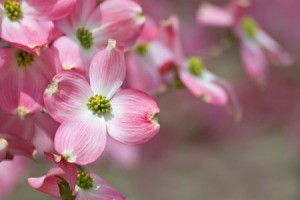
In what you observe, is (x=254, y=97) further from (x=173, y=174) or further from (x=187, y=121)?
(x=173, y=174)

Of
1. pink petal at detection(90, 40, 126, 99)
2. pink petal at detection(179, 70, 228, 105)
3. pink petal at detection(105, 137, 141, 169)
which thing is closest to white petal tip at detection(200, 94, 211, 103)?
pink petal at detection(179, 70, 228, 105)

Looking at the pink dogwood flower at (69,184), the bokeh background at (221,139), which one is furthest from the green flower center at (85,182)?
the bokeh background at (221,139)

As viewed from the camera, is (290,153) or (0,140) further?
(290,153)

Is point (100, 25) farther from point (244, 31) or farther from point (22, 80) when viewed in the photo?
point (244, 31)

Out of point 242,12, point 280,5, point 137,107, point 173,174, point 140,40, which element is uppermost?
point 280,5

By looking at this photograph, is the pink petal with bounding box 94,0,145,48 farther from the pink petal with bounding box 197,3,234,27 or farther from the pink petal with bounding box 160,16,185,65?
the pink petal with bounding box 197,3,234,27

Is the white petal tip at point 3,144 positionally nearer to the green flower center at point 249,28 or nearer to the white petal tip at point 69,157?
the white petal tip at point 69,157

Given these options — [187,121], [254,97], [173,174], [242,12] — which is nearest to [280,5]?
[254,97]
